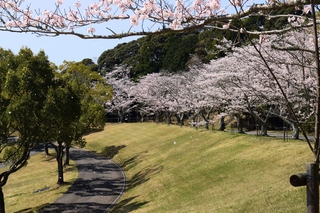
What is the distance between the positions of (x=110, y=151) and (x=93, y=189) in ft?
44.4

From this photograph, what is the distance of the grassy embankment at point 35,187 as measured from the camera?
1764cm

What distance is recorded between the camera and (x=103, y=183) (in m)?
20.1

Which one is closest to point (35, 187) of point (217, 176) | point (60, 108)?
point (60, 108)

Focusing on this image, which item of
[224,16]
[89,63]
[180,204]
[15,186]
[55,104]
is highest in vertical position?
[89,63]

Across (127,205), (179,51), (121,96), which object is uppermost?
(179,51)

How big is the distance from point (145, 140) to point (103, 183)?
12.5 meters

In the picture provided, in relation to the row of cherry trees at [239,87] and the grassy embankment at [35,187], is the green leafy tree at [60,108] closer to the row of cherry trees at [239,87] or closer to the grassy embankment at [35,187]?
the grassy embankment at [35,187]

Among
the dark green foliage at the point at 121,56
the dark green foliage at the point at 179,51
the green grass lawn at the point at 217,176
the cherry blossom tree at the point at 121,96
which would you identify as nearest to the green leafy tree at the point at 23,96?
the green grass lawn at the point at 217,176

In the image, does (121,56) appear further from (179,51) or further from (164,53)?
(179,51)

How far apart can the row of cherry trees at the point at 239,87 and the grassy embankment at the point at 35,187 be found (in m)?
11.4

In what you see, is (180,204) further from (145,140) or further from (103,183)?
(145,140)

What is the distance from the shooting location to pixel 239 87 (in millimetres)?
19062

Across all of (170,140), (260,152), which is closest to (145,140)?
(170,140)

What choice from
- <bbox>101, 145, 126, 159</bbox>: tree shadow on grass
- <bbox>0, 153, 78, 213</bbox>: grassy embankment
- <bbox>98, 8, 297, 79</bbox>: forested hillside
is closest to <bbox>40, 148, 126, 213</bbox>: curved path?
<bbox>0, 153, 78, 213</bbox>: grassy embankment
